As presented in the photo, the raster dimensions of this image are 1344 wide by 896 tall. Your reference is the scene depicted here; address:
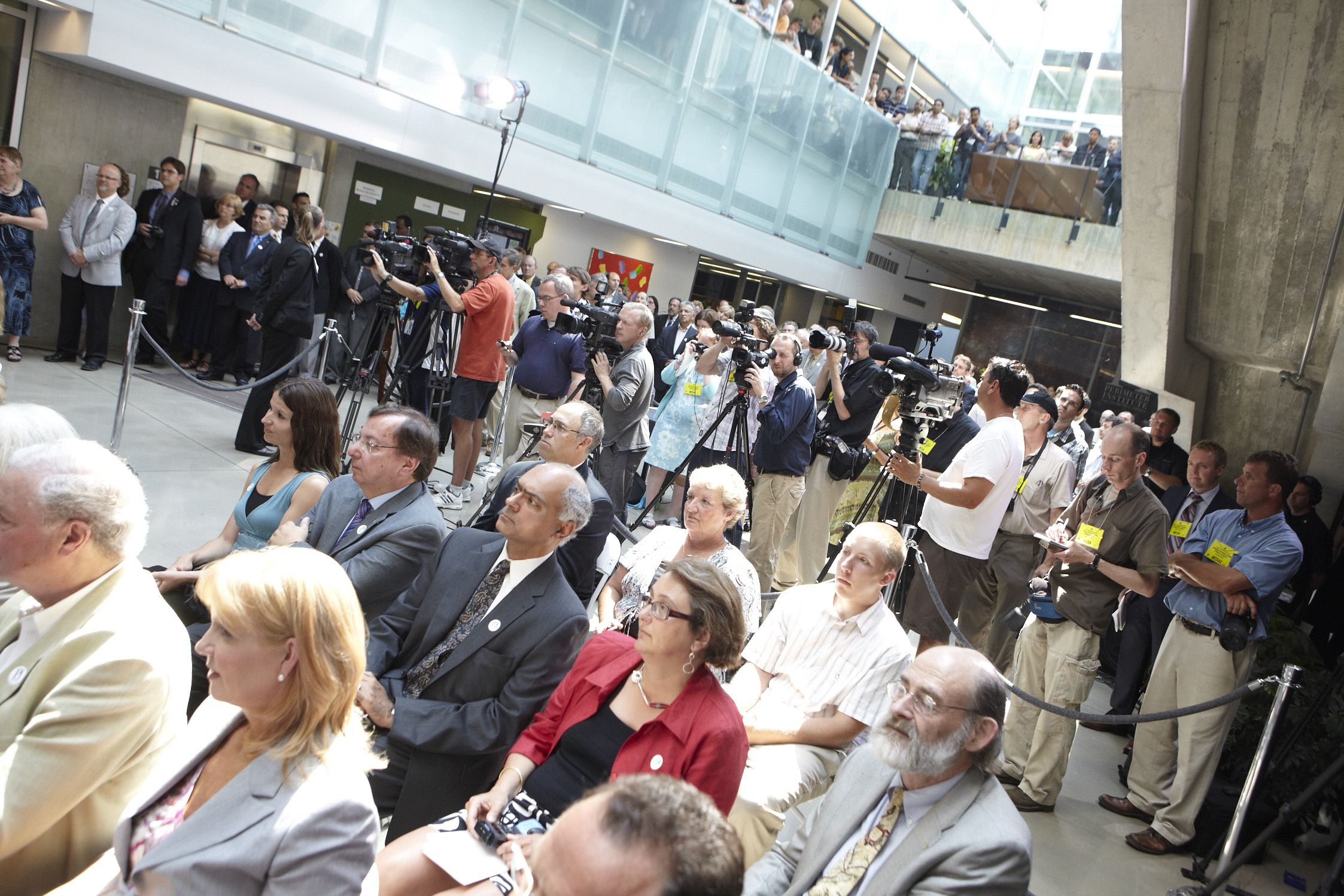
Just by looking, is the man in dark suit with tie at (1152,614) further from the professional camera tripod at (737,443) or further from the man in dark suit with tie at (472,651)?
the man in dark suit with tie at (472,651)

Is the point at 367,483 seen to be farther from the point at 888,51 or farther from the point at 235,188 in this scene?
the point at 888,51

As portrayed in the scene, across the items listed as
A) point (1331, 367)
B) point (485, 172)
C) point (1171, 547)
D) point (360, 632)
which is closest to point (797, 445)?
point (1171, 547)

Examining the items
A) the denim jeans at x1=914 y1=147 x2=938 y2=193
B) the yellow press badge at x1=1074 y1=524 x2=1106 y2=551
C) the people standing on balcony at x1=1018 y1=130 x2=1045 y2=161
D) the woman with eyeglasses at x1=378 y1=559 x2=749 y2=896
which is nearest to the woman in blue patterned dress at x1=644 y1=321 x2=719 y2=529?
the yellow press badge at x1=1074 y1=524 x2=1106 y2=551

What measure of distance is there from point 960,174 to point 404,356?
12.5 m

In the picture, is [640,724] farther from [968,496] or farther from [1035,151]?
[1035,151]

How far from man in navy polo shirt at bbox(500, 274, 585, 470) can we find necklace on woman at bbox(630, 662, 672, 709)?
3.66 metres

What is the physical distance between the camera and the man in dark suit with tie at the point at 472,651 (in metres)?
2.51

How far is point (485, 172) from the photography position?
30.2 ft

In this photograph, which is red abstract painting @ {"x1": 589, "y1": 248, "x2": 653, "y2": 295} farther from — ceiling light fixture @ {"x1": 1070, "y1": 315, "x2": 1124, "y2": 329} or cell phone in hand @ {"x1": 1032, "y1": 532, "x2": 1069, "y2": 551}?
ceiling light fixture @ {"x1": 1070, "y1": 315, "x2": 1124, "y2": 329}

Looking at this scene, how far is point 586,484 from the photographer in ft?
10.7

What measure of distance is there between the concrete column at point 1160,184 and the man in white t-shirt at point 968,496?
1.68 metres

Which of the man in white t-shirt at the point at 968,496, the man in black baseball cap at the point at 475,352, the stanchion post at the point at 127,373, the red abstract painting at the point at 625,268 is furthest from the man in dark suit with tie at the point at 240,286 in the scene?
the man in white t-shirt at the point at 968,496

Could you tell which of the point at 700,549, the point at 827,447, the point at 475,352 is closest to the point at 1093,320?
the point at 827,447

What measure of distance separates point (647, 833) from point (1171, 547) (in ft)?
15.3
